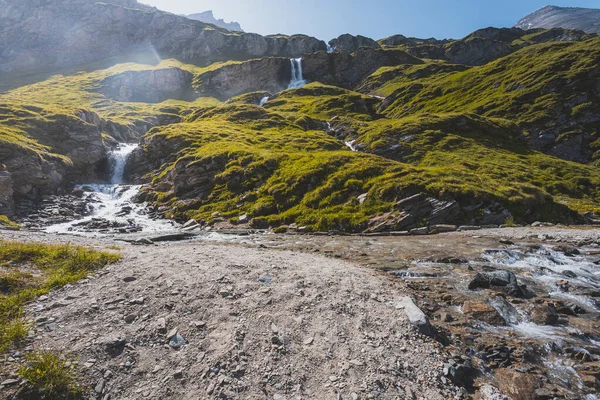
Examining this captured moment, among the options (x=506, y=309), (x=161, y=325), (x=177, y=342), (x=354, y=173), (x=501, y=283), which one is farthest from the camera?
(x=354, y=173)

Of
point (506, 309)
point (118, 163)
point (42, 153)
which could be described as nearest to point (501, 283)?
point (506, 309)

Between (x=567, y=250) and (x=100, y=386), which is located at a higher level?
(x=100, y=386)

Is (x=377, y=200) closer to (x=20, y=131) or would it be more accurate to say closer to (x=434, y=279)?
(x=434, y=279)

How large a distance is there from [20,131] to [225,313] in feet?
274

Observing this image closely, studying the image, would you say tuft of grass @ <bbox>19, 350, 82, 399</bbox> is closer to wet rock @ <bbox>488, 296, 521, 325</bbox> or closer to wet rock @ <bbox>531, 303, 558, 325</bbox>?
wet rock @ <bbox>488, 296, 521, 325</bbox>

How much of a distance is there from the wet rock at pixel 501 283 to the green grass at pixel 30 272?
19.5m

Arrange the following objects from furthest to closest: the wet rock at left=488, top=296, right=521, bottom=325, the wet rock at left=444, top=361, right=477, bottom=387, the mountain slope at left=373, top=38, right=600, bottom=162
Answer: the mountain slope at left=373, top=38, right=600, bottom=162
the wet rock at left=488, top=296, right=521, bottom=325
the wet rock at left=444, top=361, right=477, bottom=387

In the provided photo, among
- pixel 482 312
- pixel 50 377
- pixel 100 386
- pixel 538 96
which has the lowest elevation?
pixel 482 312

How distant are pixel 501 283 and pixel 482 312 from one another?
3.97 m

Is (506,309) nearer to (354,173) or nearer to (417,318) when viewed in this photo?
(417,318)

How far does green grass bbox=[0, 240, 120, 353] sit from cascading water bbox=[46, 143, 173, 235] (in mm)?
24777

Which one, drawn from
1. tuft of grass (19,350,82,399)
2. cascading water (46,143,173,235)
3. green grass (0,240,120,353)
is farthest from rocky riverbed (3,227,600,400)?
cascading water (46,143,173,235)

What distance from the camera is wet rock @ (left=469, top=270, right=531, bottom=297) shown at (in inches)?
585

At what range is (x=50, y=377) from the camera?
687 cm
